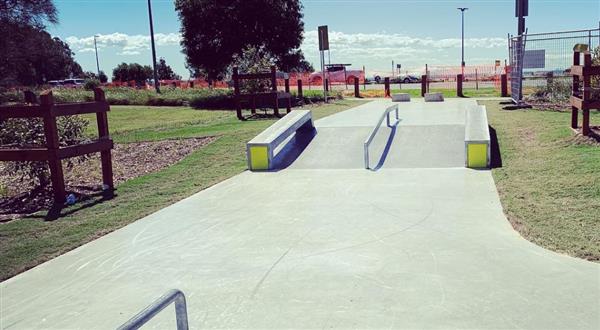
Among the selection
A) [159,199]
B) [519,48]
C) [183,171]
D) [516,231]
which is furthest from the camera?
[519,48]

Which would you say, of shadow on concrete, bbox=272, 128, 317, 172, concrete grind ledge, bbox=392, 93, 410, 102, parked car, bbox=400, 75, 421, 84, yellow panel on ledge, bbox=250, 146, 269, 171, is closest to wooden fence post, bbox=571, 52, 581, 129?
shadow on concrete, bbox=272, 128, 317, 172

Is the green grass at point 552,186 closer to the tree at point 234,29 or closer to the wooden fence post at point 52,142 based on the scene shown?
the wooden fence post at point 52,142

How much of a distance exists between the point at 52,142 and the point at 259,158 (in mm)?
3761

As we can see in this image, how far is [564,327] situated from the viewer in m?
3.83

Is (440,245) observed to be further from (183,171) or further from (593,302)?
(183,171)

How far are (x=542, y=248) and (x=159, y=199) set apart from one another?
5.57 m

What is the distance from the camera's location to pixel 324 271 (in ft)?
16.7

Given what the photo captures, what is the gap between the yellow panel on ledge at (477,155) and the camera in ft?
31.2

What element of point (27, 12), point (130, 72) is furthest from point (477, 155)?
point (130, 72)

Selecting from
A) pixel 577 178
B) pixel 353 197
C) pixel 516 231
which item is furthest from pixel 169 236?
pixel 577 178

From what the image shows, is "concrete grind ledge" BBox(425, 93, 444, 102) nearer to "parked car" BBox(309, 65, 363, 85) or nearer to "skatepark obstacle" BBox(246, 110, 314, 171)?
"skatepark obstacle" BBox(246, 110, 314, 171)

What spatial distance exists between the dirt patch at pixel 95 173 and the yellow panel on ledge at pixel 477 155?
621 centimetres

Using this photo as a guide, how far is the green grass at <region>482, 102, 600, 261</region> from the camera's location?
5.70 metres

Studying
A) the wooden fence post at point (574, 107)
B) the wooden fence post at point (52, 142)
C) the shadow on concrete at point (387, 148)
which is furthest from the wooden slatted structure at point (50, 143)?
the wooden fence post at point (574, 107)
